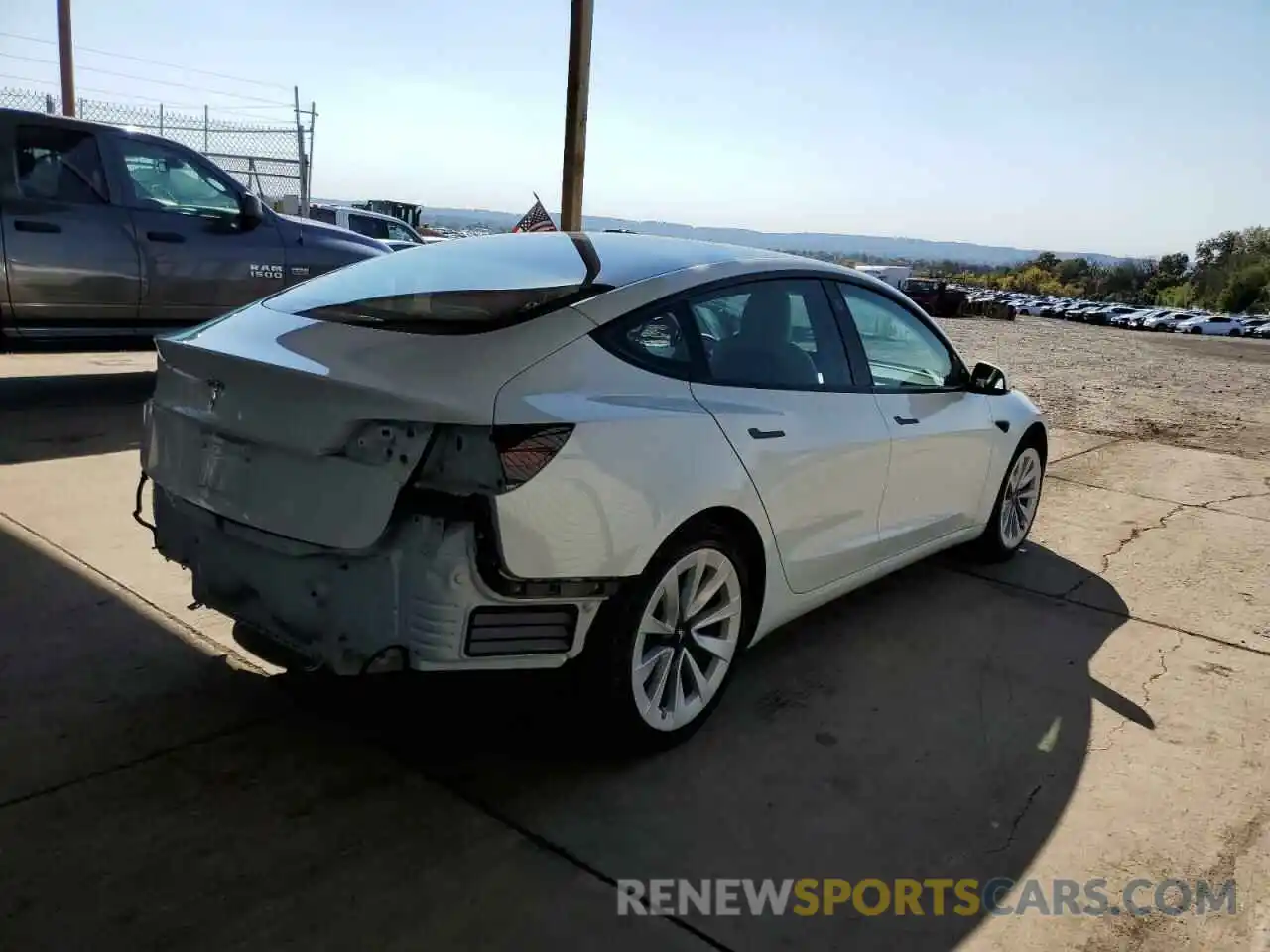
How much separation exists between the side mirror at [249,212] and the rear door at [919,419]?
18.5 ft

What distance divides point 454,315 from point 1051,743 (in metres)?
2.49

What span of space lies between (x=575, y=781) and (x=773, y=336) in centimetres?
172

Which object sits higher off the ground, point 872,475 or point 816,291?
point 816,291

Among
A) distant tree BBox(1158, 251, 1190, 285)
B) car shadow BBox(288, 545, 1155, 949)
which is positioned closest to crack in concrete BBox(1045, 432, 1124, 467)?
car shadow BBox(288, 545, 1155, 949)

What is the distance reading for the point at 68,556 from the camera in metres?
4.36

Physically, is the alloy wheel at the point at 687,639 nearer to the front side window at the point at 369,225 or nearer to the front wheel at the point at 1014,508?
the front wheel at the point at 1014,508

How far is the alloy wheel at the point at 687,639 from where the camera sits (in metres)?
2.97

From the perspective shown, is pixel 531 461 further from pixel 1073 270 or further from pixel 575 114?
pixel 1073 270

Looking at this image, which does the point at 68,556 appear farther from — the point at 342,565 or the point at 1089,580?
the point at 1089,580

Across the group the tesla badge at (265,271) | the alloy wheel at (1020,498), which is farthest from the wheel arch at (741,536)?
the tesla badge at (265,271)

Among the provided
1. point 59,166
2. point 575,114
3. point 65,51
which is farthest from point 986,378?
point 65,51

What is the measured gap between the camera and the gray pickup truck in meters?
6.86

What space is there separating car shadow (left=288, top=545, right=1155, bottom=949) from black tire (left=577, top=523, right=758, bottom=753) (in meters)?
0.07

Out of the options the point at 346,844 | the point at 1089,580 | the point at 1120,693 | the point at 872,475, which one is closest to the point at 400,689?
the point at 346,844
